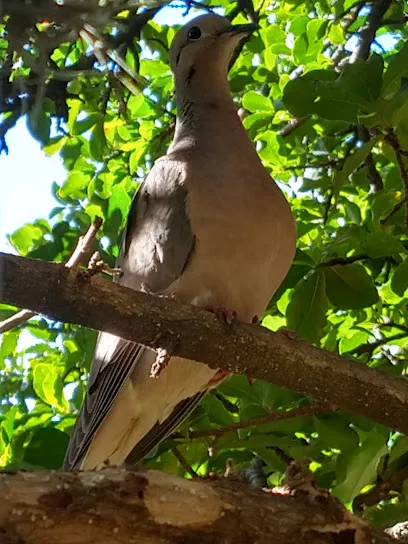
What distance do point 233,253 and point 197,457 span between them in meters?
0.65

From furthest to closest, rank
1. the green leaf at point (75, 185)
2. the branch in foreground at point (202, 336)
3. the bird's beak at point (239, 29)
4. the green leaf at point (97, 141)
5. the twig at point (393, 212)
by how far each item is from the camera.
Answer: the green leaf at point (75, 185), the green leaf at point (97, 141), the bird's beak at point (239, 29), the twig at point (393, 212), the branch in foreground at point (202, 336)

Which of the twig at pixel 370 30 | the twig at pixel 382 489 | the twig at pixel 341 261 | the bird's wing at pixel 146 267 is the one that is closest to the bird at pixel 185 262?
the bird's wing at pixel 146 267

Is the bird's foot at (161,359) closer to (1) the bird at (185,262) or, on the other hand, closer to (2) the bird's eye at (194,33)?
(1) the bird at (185,262)

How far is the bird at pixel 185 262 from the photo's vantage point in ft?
6.56

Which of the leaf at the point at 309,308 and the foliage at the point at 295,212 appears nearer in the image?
the foliage at the point at 295,212

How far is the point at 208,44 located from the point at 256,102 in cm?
27

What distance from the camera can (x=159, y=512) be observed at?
1.31 meters

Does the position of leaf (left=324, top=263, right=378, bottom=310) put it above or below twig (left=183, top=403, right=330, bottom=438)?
above

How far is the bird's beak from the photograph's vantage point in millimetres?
2442

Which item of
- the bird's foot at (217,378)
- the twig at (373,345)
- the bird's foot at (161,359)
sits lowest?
the bird's foot at (217,378)

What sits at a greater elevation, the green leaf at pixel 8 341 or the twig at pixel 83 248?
the twig at pixel 83 248

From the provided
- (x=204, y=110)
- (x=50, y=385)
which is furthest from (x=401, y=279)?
(x=50, y=385)

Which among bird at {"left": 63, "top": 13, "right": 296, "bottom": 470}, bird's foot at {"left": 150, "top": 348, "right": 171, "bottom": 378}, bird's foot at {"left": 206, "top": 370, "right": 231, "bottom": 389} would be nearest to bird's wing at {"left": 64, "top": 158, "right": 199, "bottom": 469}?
bird at {"left": 63, "top": 13, "right": 296, "bottom": 470}

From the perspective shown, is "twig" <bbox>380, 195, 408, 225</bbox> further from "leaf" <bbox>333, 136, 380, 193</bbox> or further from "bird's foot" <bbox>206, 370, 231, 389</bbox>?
"bird's foot" <bbox>206, 370, 231, 389</bbox>
